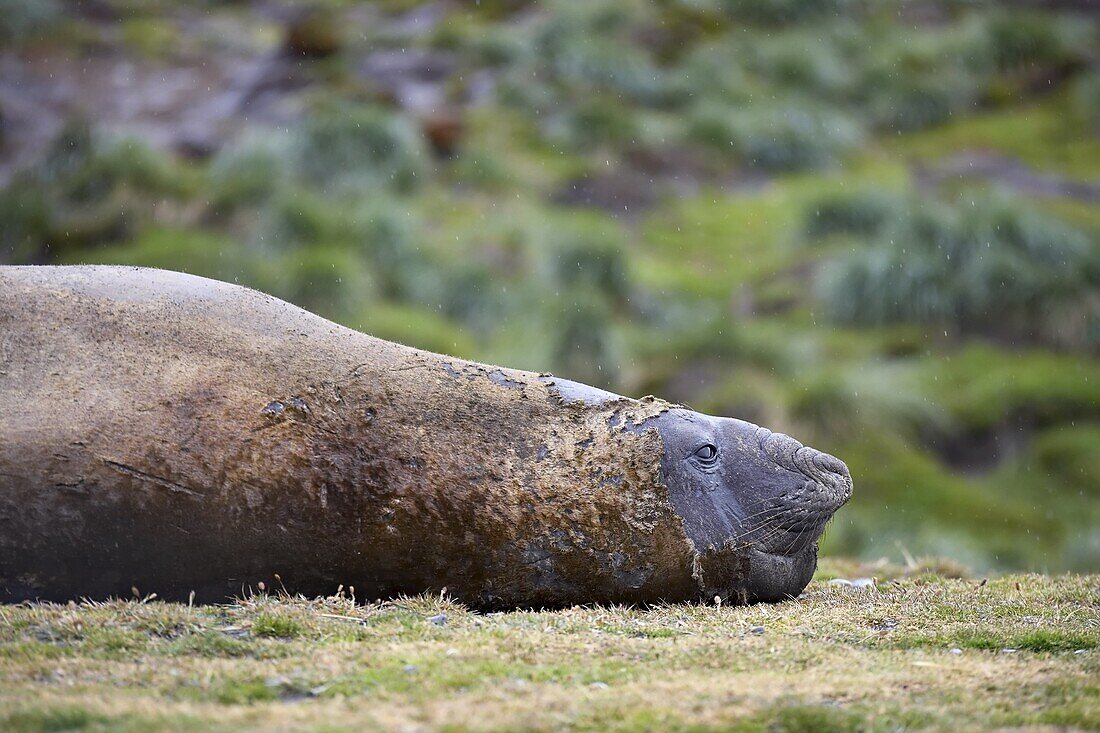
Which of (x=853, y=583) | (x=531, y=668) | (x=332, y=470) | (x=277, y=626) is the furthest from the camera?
(x=853, y=583)

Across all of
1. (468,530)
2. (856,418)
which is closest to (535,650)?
(468,530)

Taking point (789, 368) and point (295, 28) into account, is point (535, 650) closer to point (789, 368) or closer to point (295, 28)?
point (789, 368)

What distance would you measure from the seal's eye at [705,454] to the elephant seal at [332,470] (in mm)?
11

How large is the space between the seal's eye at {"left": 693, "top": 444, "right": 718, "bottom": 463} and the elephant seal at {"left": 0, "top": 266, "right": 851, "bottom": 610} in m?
0.01

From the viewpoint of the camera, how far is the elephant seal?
4488 mm

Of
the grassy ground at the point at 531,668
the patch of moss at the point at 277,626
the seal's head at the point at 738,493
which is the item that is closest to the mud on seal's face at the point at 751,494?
the seal's head at the point at 738,493

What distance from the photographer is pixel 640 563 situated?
5.11m

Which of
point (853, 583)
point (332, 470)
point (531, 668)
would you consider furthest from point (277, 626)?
point (853, 583)

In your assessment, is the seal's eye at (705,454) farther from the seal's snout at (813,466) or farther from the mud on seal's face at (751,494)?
the seal's snout at (813,466)

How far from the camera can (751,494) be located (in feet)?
17.7

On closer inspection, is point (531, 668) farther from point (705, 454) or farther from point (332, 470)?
point (705, 454)

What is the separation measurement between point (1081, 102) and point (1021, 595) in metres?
16.9

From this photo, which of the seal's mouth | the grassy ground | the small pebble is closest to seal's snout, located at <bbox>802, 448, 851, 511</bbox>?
the seal's mouth

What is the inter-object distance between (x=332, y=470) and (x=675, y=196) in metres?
14.6
